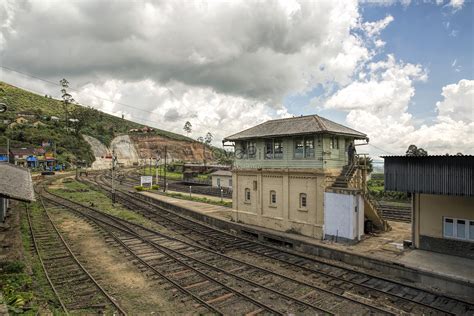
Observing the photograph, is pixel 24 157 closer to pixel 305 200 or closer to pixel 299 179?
pixel 299 179

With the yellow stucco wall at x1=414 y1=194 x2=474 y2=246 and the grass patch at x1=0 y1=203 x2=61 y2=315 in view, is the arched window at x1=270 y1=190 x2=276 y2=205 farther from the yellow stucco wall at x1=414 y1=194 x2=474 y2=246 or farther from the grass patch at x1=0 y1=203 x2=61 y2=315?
the grass patch at x1=0 y1=203 x2=61 y2=315

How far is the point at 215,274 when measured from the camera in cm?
1435

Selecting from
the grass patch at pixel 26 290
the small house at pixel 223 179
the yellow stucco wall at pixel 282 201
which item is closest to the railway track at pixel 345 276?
the yellow stucco wall at pixel 282 201

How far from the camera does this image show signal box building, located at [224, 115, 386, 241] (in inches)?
719

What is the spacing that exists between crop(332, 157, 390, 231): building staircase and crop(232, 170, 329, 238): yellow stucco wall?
1215 millimetres

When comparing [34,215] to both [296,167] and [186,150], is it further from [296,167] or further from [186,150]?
[186,150]

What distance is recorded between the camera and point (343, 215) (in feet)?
58.6

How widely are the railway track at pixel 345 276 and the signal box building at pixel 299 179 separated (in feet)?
8.21

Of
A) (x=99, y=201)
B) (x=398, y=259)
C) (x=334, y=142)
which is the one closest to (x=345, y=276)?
(x=398, y=259)

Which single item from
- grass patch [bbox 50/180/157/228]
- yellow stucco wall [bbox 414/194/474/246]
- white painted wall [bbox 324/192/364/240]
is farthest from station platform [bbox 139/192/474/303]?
grass patch [bbox 50/180/157/228]

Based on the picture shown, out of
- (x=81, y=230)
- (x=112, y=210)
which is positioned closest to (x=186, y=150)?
(x=112, y=210)

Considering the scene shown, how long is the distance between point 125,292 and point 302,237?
11.1 m

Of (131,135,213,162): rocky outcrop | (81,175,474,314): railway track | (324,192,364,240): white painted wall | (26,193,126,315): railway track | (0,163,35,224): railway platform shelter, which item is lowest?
(81,175,474,314): railway track

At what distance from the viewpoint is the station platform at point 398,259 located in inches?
497
